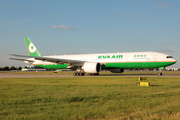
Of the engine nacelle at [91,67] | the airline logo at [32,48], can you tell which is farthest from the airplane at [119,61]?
the airline logo at [32,48]

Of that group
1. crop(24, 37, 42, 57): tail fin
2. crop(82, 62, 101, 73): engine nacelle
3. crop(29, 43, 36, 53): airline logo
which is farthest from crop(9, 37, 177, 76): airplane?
crop(29, 43, 36, 53): airline logo

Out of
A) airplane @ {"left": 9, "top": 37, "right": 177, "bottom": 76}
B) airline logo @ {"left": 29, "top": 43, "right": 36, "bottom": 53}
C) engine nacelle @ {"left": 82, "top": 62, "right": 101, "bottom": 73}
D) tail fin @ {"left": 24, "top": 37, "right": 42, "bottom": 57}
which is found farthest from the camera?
airline logo @ {"left": 29, "top": 43, "right": 36, "bottom": 53}

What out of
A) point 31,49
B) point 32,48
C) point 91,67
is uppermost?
point 32,48

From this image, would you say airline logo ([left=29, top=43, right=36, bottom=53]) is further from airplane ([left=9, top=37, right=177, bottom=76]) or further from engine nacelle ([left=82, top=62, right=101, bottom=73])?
engine nacelle ([left=82, top=62, right=101, bottom=73])

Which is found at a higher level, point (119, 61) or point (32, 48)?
point (32, 48)

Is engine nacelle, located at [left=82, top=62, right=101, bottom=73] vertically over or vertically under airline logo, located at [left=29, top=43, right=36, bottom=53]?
under

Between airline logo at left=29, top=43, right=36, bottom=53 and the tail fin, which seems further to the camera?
airline logo at left=29, top=43, right=36, bottom=53

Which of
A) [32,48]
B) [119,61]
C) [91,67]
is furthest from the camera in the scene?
[32,48]

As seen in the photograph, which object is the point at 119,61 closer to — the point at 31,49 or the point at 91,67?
the point at 91,67

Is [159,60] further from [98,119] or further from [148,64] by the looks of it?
[98,119]

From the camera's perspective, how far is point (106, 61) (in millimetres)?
33688

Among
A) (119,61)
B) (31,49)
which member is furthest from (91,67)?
(31,49)

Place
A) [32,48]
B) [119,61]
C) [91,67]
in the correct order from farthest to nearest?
Result: [32,48], [119,61], [91,67]

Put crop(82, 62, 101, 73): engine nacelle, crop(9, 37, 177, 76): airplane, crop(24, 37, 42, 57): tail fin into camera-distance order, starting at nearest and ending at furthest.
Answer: crop(9, 37, 177, 76): airplane < crop(82, 62, 101, 73): engine nacelle < crop(24, 37, 42, 57): tail fin
